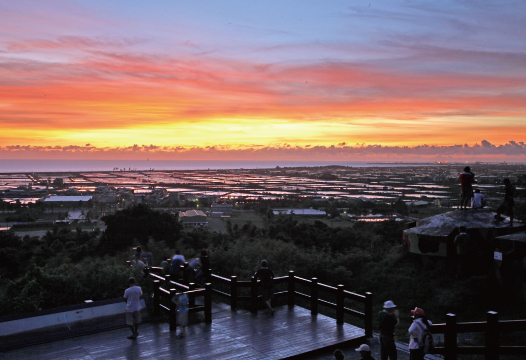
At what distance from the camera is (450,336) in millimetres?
8266

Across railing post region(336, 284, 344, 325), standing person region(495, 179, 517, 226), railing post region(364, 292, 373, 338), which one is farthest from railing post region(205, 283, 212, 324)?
standing person region(495, 179, 517, 226)

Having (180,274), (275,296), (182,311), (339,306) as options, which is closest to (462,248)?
(339,306)

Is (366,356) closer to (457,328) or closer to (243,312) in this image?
(457,328)

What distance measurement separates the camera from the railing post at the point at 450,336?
8.22 meters

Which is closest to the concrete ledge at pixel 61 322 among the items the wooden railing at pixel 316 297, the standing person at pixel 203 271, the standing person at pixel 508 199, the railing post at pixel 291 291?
the standing person at pixel 203 271

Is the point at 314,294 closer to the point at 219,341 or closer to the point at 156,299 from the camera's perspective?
the point at 219,341

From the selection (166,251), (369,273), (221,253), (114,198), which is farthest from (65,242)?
(114,198)

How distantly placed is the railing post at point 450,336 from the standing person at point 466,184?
9116 millimetres

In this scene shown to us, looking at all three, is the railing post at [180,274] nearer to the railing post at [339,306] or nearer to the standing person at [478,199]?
the railing post at [339,306]

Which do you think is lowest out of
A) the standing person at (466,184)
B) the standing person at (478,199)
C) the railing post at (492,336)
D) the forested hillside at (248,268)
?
the forested hillside at (248,268)

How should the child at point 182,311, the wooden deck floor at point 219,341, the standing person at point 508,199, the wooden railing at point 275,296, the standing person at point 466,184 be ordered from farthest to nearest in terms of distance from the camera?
the standing person at point 466,184 < the standing person at point 508,199 < the wooden railing at point 275,296 < the child at point 182,311 < the wooden deck floor at point 219,341

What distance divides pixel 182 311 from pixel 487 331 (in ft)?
21.0

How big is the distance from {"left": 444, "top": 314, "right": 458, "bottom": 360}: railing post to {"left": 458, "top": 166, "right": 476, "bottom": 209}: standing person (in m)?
9.12

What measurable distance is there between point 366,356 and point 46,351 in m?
6.57
